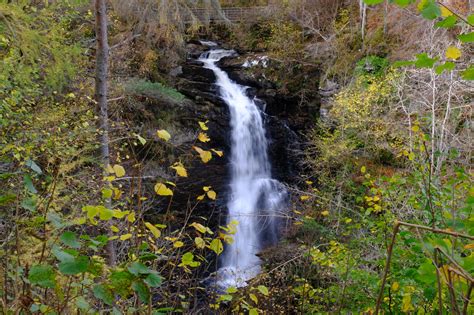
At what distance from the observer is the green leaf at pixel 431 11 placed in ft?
3.22

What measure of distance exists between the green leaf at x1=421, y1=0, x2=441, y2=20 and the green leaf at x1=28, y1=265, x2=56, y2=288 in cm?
135

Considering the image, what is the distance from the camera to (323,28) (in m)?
13.1

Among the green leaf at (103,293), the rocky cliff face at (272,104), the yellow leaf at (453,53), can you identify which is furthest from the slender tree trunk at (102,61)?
the rocky cliff face at (272,104)

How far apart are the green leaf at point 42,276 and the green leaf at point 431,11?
4.43 feet

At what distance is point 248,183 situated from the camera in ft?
37.1

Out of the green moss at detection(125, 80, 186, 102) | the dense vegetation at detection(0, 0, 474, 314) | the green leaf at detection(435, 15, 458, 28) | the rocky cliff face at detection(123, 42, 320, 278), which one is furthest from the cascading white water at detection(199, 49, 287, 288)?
the green leaf at detection(435, 15, 458, 28)

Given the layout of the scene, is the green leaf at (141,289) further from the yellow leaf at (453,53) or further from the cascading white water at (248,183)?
the cascading white water at (248,183)

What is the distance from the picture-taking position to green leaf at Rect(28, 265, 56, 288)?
0.96m

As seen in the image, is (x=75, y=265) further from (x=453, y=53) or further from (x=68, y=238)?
(x=453, y=53)

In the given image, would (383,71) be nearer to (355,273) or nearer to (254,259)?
(254,259)

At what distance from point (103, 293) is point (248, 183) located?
10.3 metres

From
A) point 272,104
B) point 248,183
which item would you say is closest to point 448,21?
point 248,183

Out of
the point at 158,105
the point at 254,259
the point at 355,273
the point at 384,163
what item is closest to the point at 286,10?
the point at 158,105

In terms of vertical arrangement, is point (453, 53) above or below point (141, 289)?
above
